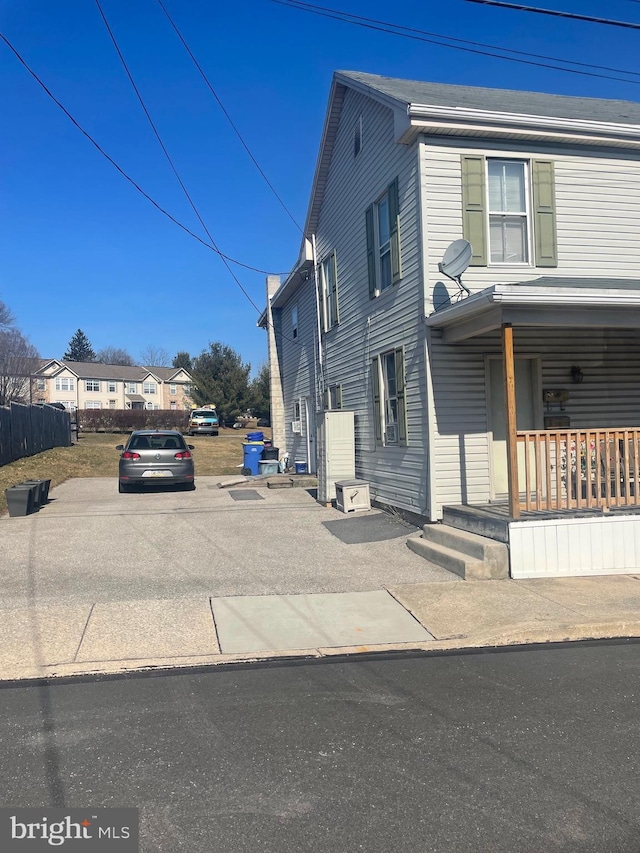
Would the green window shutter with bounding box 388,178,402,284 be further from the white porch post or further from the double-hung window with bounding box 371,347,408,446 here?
the white porch post

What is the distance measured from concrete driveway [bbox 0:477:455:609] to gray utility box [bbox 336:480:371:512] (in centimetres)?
26

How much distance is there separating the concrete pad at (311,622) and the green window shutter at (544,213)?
231 inches

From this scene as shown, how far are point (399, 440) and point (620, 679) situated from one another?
6521 mm

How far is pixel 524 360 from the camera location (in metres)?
10.8

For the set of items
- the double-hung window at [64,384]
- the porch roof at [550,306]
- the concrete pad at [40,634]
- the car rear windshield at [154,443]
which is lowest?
the concrete pad at [40,634]

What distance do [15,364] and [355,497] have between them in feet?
170

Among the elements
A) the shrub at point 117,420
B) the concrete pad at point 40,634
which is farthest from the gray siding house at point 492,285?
the shrub at point 117,420

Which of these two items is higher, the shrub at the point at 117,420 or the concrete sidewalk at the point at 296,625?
the shrub at the point at 117,420

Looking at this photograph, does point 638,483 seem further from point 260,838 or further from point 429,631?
point 260,838

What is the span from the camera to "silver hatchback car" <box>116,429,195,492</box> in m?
15.5

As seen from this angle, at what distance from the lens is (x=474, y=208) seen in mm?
10289

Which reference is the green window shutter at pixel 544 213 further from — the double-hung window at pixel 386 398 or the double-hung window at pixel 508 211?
the double-hung window at pixel 386 398

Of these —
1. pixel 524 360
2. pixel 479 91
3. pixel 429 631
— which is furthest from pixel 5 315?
pixel 429 631

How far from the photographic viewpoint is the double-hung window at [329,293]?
15297 millimetres
